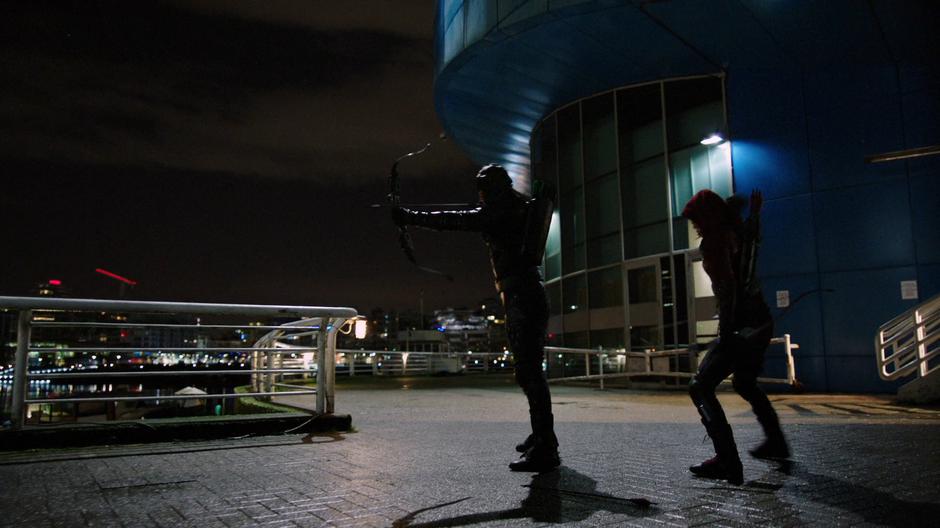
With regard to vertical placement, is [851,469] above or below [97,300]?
below

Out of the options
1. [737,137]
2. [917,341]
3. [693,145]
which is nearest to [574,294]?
[693,145]

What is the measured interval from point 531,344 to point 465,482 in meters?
0.94

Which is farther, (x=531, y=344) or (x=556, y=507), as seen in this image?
(x=531, y=344)

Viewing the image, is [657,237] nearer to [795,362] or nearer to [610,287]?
[610,287]

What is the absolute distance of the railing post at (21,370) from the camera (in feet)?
15.1

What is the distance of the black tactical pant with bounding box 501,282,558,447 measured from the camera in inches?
156

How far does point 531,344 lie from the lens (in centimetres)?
398

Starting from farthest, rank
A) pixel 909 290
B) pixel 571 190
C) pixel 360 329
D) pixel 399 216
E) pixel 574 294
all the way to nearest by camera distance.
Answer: pixel 571 190 < pixel 574 294 < pixel 360 329 < pixel 909 290 < pixel 399 216

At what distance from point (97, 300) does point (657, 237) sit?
12.8m

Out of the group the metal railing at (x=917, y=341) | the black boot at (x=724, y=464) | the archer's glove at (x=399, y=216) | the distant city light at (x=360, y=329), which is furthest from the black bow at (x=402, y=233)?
the distant city light at (x=360, y=329)

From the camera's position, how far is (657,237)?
1540cm

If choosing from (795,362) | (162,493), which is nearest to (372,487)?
(162,493)

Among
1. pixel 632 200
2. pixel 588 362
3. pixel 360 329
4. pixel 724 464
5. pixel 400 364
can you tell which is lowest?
pixel 400 364

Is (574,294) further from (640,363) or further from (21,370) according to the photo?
(21,370)
